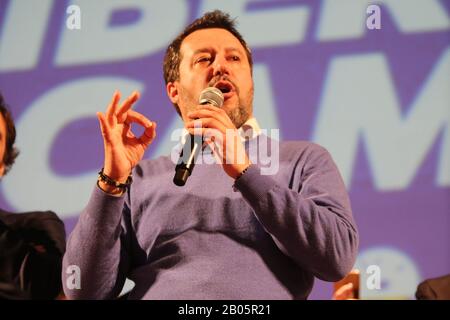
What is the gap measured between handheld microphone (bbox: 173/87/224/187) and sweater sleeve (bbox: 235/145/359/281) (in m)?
0.11

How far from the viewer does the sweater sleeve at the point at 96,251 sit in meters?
1.56

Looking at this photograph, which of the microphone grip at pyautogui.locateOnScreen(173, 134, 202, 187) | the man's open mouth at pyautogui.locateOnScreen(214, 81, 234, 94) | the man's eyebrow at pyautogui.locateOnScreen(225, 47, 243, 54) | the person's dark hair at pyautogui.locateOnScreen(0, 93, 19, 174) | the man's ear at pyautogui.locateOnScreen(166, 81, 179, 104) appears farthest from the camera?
the person's dark hair at pyautogui.locateOnScreen(0, 93, 19, 174)

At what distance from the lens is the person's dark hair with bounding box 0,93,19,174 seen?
2.21 m

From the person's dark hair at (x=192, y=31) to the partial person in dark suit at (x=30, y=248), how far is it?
59 centimetres

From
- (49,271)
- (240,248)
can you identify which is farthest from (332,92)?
(49,271)

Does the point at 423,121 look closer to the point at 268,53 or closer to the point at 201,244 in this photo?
the point at 268,53

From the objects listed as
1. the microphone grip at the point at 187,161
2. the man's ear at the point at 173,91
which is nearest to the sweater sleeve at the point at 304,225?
the microphone grip at the point at 187,161

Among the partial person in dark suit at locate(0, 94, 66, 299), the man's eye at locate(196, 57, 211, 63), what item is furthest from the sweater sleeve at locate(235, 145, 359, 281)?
the partial person in dark suit at locate(0, 94, 66, 299)

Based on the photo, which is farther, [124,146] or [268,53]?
[268,53]

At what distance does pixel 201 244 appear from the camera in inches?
61.5

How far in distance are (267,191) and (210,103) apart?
0.91 feet

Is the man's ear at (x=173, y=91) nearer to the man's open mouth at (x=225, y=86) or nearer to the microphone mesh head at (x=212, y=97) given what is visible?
the man's open mouth at (x=225, y=86)

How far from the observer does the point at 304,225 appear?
4.75 ft

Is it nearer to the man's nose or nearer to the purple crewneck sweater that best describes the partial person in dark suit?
the purple crewneck sweater
